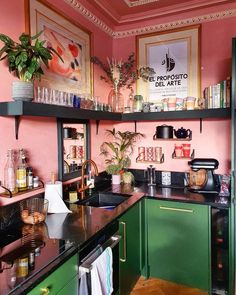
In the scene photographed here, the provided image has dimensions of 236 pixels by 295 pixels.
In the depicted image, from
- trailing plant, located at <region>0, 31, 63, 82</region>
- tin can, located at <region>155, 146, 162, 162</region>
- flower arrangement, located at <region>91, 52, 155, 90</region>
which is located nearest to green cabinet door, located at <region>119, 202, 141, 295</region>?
tin can, located at <region>155, 146, 162, 162</region>

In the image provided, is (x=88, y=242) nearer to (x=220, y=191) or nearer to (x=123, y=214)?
(x=123, y=214)

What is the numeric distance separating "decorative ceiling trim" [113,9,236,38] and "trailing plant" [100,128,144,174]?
1145 millimetres

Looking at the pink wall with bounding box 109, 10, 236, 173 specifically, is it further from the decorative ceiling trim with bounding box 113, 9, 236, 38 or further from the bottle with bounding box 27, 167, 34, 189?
the bottle with bounding box 27, 167, 34, 189

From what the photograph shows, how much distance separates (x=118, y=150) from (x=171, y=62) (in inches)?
44.6

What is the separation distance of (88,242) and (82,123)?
4.29ft

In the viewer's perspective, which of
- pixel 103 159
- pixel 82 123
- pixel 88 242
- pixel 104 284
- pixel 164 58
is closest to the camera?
pixel 88 242

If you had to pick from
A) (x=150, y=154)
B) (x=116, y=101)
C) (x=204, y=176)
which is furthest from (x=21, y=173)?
(x=204, y=176)

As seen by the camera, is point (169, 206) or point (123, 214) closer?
point (123, 214)

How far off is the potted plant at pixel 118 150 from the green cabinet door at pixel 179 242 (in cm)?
62

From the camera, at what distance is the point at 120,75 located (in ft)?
8.83

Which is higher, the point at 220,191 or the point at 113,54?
the point at 113,54

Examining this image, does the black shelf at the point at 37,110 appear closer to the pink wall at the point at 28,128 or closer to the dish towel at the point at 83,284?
the pink wall at the point at 28,128

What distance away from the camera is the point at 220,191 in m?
2.23

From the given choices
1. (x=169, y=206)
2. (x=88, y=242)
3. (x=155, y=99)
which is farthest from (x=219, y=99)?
(x=88, y=242)
